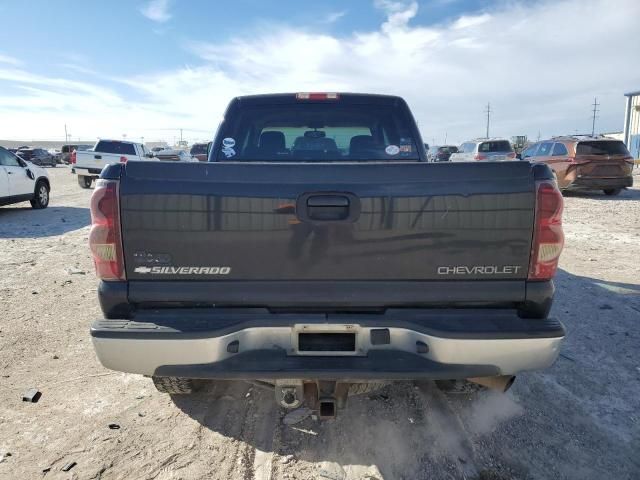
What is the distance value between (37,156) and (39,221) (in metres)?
38.4

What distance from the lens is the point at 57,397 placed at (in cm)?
313

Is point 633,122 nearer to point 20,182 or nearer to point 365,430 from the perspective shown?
point 20,182

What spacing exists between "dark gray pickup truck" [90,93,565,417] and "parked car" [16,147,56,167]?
147 feet

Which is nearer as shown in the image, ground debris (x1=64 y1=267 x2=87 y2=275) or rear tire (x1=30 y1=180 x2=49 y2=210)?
ground debris (x1=64 y1=267 x2=87 y2=275)

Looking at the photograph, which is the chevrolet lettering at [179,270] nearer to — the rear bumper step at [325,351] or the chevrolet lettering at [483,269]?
the rear bumper step at [325,351]

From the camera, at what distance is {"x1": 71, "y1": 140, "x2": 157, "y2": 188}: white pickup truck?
17719 millimetres

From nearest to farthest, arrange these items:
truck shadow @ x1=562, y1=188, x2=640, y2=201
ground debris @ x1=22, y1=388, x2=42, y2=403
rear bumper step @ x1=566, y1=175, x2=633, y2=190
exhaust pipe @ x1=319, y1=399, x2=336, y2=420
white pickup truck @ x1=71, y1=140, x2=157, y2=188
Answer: exhaust pipe @ x1=319, y1=399, x2=336, y2=420 < ground debris @ x1=22, y1=388, x2=42, y2=403 < rear bumper step @ x1=566, y1=175, x2=633, y2=190 < truck shadow @ x1=562, y1=188, x2=640, y2=201 < white pickup truck @ x1=71, y1=140, x2=157, y2=188

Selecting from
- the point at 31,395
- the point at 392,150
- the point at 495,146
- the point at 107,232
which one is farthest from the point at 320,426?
the point at 495,146

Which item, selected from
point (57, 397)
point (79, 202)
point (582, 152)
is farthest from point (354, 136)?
point (79, 202)

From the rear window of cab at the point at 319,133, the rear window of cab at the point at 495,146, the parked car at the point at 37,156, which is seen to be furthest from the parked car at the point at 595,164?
the parked car at the point at 37,156

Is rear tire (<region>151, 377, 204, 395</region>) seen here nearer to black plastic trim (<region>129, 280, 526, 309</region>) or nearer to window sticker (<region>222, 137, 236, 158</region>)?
black plastic trim (<region>129, 280, 526, 309</region>)

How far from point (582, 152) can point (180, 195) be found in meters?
14.3

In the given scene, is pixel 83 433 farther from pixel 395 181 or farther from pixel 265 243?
pixel 395 181

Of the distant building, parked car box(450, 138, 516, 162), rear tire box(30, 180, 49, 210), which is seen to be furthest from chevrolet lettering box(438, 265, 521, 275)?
the distant building
